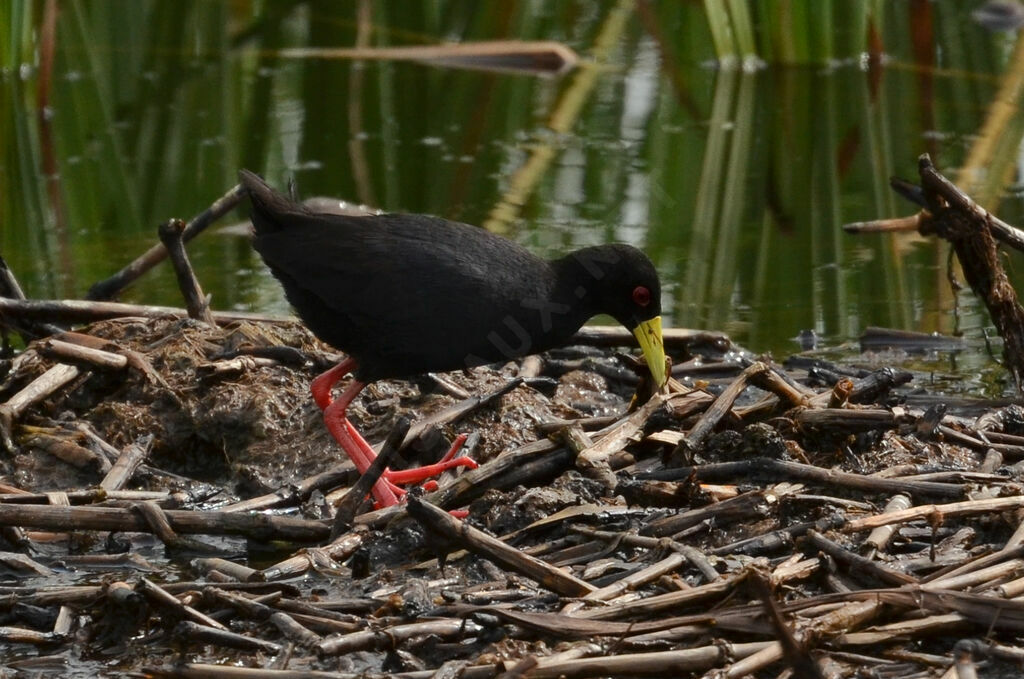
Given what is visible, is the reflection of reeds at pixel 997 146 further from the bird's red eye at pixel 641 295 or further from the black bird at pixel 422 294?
the black bird at pixel 422 294

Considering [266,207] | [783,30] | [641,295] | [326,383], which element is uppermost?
[783,30]

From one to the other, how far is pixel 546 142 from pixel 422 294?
19.1 ft

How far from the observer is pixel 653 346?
5.54 m

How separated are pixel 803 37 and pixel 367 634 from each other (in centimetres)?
886

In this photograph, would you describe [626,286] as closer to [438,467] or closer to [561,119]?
[438,467]

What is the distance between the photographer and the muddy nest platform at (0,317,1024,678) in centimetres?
372

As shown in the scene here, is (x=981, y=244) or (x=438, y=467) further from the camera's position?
(x=981, y=244)

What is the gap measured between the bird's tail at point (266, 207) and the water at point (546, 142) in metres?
2.03

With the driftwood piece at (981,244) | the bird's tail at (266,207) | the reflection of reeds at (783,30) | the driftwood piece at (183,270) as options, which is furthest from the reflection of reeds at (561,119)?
the driftwood piece at (981,244)

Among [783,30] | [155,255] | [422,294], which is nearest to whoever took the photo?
[422,294]

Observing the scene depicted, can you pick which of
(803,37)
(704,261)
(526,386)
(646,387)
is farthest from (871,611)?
(803,37)

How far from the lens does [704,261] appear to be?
820 cm

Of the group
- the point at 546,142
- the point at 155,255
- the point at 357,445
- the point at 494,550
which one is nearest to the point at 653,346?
the point at 357,445

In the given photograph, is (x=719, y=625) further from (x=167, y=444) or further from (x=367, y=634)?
(x=167, y=444)
